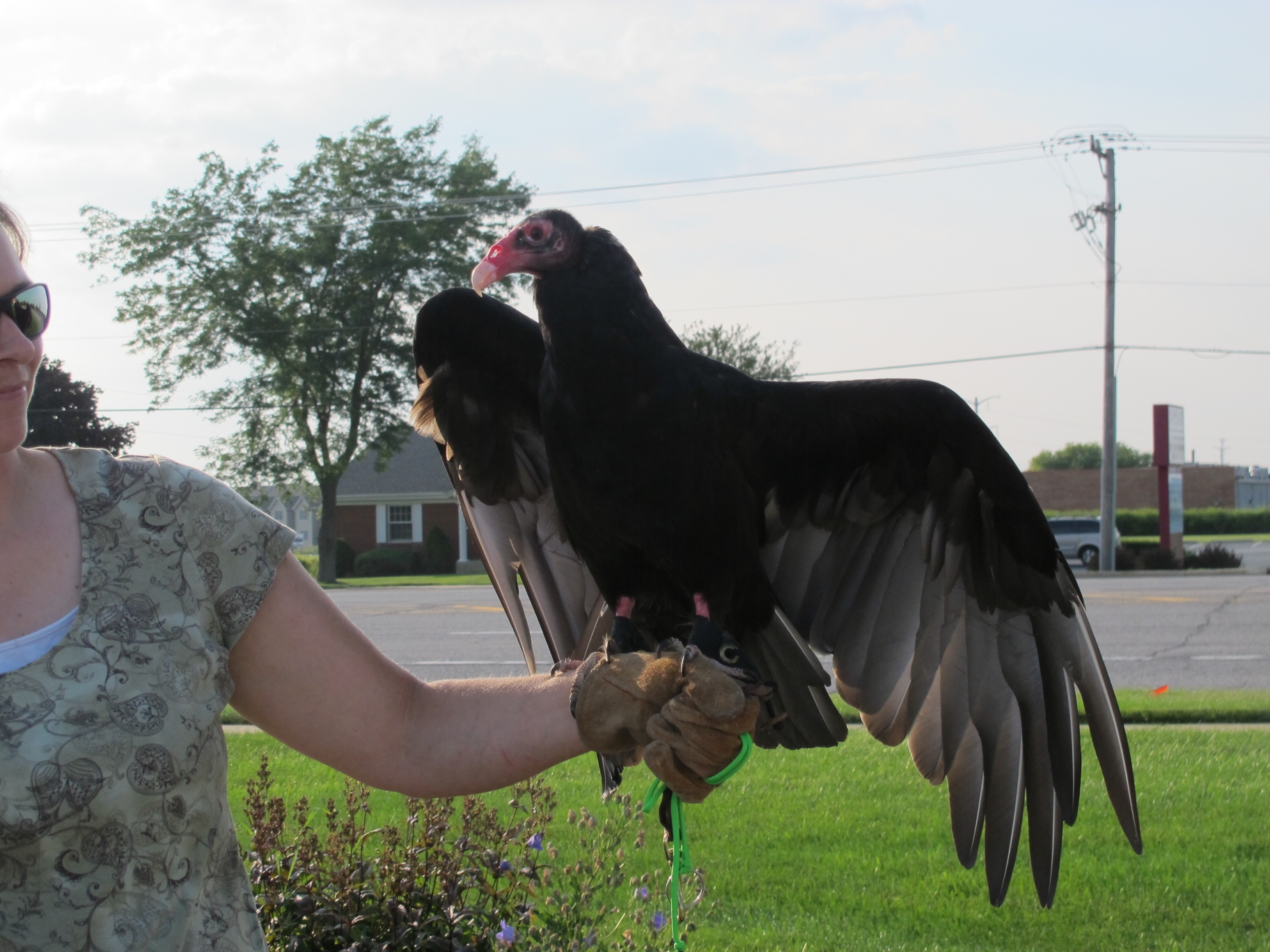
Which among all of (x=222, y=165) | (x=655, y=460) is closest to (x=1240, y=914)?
(x=655, y=460)

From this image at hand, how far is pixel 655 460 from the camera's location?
235cm

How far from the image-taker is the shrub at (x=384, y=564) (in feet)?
98.4

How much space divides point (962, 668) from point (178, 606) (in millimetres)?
1907

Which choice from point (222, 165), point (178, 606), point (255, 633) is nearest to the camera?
point (178, 606)

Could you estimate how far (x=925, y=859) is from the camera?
3582 mm

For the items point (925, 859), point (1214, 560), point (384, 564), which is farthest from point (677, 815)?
point (384, 564)

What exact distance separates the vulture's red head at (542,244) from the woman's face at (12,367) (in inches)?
52.0

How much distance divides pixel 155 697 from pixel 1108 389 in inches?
844

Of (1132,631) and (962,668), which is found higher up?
(962,668)

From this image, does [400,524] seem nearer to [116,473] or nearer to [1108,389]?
[1108,389]

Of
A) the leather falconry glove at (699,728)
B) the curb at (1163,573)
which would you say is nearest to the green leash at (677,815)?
the leather falconry glove at (699,728)

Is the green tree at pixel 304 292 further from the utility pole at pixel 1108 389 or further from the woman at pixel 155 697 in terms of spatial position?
the woman at pixel 155 697

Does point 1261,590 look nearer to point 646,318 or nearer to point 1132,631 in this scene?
point 1132,631

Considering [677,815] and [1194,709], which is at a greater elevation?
[677,815]
